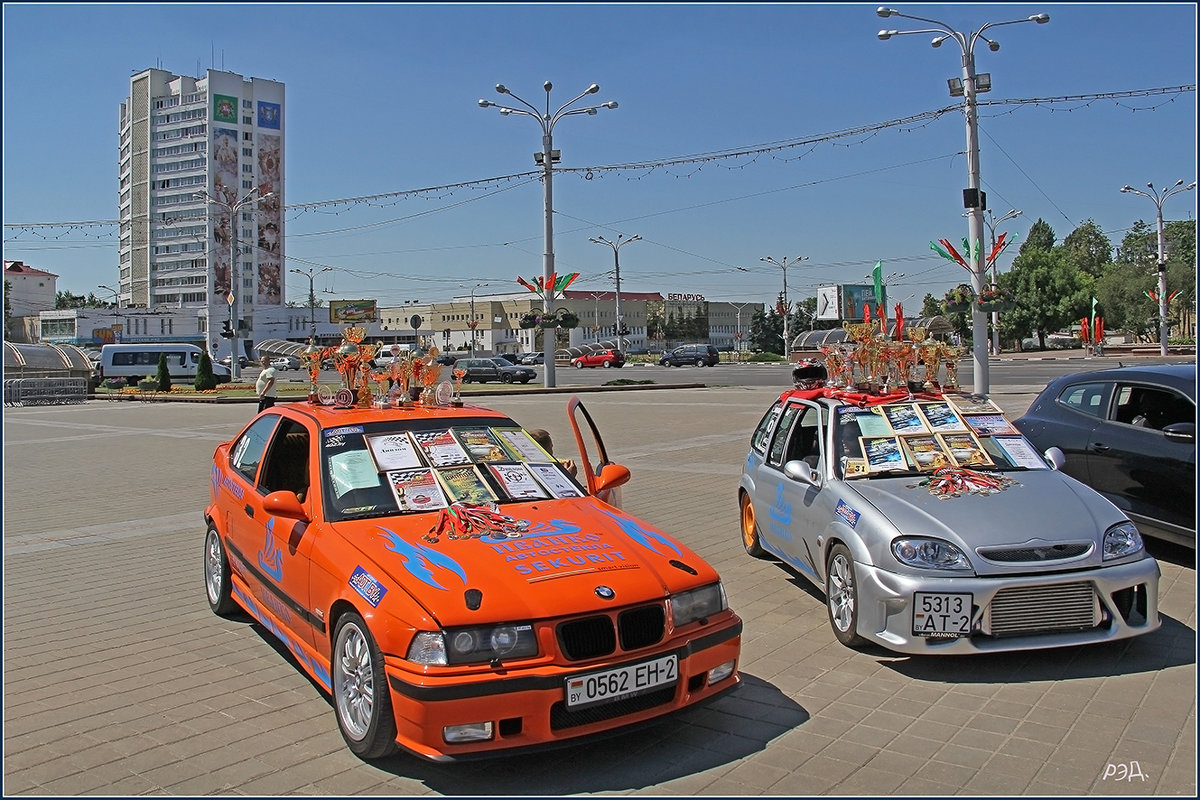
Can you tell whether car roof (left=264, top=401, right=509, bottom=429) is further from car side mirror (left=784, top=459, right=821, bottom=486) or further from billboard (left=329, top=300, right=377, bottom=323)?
billboard (left=329, top=300, right=377, bottom=323)

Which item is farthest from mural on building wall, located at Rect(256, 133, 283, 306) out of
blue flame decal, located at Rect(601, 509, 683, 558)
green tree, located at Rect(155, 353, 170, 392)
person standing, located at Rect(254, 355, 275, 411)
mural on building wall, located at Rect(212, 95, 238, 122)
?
blue flame decal, located at Rect(601, 509, 683, 558)

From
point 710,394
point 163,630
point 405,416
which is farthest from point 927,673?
point 710,394

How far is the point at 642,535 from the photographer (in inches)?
184

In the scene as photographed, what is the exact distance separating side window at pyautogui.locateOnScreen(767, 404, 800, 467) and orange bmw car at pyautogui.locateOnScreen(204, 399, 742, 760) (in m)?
2.09

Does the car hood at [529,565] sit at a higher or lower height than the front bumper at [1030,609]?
higher

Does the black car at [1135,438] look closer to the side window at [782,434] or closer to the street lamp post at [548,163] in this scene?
the side window at [782,434]

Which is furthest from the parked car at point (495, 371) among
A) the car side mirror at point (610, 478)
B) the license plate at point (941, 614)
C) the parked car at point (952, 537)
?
the license plate at point (941, 614)

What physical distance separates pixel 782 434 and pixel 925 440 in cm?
132

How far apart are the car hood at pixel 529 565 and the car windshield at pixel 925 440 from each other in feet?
6.85

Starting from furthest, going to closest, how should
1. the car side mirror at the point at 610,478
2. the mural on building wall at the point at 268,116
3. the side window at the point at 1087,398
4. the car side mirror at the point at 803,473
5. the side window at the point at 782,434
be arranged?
the mural on building wall at the point at 268,116 → the side window at the point at 1087,398 → the side window at the point at 782,434 → the car side mirror at the point at 803,473 → the car side mirror at the point at 610,478

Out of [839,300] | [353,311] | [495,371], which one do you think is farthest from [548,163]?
[353,311]

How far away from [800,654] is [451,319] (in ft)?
449

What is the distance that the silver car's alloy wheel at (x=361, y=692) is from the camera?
3881 millimetres

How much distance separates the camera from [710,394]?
1277 inches
